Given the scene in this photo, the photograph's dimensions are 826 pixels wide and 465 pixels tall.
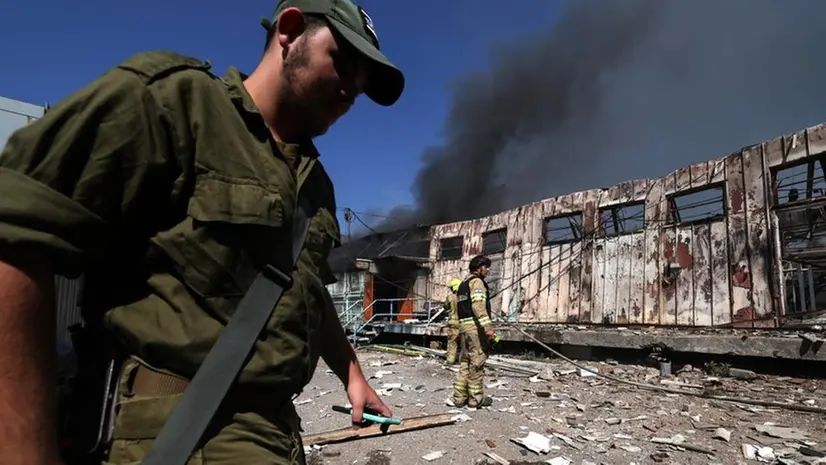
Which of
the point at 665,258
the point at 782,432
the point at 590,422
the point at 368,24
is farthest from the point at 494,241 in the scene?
the point at 368,24

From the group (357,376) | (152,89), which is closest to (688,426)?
(357,376)

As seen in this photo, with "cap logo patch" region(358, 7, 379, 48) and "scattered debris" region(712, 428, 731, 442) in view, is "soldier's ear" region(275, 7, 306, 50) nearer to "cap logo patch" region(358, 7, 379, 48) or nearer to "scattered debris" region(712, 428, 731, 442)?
"cap logo patch" region(358, 7, 379, 48)

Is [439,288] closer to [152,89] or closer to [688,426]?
[688,426]

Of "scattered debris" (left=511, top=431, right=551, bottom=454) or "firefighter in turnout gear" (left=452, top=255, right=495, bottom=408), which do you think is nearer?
"scattered debris" (left=511, top=431, right=551, bottom=454)

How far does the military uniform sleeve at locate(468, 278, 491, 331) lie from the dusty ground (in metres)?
1.24

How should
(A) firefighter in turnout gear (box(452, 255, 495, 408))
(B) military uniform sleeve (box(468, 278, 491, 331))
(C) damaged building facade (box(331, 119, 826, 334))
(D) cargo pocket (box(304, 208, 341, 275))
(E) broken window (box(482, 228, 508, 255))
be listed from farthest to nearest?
(E) broken window (box(482, 228, 508, 255)) < (C) damaged building facade (box(331, 119, 826, 334)) < (B) military uniform sleeve (box(468, 278, 491, 331)) < (A) firefighter in turnout gear (box(452, 255, 495, 408)) < (D) cargo pocket (box(304, 208, 341, 275))

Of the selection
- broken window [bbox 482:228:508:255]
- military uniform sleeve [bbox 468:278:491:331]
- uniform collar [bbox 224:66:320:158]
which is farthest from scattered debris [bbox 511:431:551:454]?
broken window [bbox 482:228:508:255]

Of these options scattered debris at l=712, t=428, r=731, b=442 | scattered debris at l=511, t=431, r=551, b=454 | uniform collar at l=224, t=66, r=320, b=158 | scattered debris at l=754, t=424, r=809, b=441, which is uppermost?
uniform collar at l=224, t=66, r=320, b=158

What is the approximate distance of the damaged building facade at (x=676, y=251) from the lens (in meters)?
9.84

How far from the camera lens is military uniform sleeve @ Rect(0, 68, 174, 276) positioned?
2.20ft

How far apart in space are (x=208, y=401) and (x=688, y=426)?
638 centimetres

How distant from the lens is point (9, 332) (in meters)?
0.66

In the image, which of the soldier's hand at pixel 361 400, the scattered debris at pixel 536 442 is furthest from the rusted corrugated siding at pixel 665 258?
the soldier's hand at pixel 361 400

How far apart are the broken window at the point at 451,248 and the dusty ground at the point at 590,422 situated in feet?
30.6
